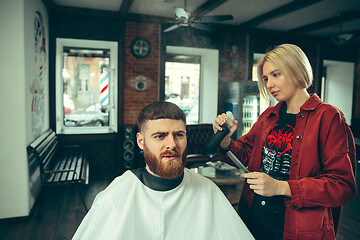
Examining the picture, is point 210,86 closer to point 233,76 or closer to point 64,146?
point 233,76

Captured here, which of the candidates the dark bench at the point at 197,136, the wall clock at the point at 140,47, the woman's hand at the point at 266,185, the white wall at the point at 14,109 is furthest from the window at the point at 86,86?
the woman's hand at the point at 266,185

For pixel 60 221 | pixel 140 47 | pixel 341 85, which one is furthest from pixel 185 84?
pixel 341 85

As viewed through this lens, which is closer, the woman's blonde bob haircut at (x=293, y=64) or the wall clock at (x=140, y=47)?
the woman's blonde bob haircut at (x=293, y=64)

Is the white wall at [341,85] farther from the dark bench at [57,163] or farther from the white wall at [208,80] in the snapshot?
the dark bench at [57,163]

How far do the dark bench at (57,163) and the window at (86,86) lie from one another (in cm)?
62

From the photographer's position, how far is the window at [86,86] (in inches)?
180

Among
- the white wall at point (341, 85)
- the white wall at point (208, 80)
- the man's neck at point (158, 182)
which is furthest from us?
the white wall at point (341, 85)

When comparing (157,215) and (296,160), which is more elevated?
(296,160)

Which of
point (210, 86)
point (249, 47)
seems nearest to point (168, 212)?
point (210, 86)

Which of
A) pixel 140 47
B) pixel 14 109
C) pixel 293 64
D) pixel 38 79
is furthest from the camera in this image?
pixel 140 47

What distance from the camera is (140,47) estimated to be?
4715mm

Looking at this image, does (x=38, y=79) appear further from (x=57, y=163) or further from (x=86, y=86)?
(x=86, y=86)

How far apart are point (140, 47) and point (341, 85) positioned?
546 cm

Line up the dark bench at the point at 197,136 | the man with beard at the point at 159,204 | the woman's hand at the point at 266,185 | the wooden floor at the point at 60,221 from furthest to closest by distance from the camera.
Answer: the dark bench at the point at 197,136, the wooden floor at the point at 60,221, the man with beard at the point at 159,204, the woman's hand at the point at 266,185
